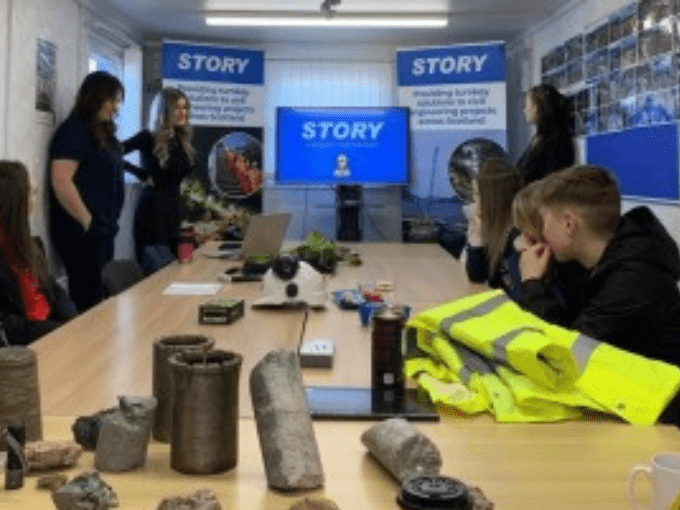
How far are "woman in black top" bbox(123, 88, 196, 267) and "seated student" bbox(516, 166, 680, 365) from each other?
391cm

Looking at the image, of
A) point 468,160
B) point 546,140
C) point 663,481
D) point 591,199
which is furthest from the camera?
point 468,160

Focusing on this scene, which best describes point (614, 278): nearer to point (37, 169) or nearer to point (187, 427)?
point (187, 427)

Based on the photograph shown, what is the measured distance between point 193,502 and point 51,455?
0.30 m

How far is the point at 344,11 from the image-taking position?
21.7 ft

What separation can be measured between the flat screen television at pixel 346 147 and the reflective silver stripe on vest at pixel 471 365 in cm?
594

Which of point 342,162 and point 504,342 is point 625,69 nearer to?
point 342,162

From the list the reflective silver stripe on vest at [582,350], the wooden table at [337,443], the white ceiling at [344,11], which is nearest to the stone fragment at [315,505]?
the wooden table at [337,443]

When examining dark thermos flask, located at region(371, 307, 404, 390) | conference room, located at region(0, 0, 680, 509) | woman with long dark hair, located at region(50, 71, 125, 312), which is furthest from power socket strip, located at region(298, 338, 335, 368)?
woman with long dark hair, located at region(50, 71, 125, 312)

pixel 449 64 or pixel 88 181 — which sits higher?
pixel 449 64

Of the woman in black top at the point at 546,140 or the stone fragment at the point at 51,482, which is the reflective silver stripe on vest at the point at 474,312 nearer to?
the stone fragment at the point at 51,482

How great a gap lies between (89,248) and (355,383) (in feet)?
11.1

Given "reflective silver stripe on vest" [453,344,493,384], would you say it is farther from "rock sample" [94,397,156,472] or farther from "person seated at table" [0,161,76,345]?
"person seated at table" [0,161,76,345]

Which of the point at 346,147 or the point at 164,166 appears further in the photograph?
the point at 346,147

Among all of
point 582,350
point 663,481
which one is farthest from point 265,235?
point 663,481
